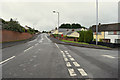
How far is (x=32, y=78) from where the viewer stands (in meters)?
3.40

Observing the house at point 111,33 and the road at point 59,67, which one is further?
the house at point 111,33

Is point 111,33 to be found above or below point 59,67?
above

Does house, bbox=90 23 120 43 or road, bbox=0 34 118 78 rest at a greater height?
house, bbox=90 23 120 43

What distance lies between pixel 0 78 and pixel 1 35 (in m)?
19.3

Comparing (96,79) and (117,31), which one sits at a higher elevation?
(117,31)

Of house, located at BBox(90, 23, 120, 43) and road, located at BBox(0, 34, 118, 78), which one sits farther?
house, located at BBox(90, 23, 120, 43)

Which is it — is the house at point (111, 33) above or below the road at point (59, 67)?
above

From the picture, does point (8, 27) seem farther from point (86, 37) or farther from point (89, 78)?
point (89, 78)

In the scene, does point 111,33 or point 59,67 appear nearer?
point 59,67

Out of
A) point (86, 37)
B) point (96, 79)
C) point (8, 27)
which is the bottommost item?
point (96, 79)

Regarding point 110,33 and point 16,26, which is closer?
point 16,26

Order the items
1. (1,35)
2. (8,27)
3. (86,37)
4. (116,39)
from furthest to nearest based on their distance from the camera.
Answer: (116,39) → (86,37) → (8,27) → (1,35)

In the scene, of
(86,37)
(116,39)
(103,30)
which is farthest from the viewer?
(103,30)

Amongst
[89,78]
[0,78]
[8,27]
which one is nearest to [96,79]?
[89,78]
